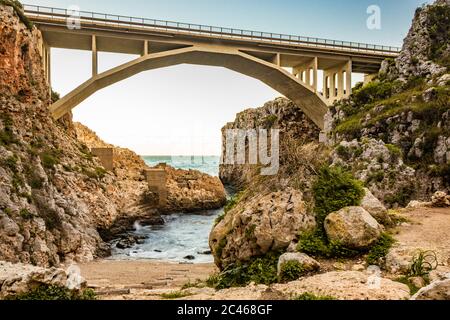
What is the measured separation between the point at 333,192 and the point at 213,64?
92.6 feet

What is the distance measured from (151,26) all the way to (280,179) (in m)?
25.0


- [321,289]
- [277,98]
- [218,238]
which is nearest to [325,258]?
[321,289]

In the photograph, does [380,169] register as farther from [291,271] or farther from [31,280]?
[31,280]

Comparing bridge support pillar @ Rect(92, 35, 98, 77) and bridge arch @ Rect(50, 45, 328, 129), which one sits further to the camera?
bridge arch @ Rect(50, 45, 328, 129)

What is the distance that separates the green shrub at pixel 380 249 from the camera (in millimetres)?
7691

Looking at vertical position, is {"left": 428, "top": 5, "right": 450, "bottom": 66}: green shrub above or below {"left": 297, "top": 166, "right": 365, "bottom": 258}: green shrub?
above

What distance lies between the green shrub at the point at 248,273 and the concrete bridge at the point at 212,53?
81.3 feet

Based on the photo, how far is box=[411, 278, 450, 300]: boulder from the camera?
14.9 feet

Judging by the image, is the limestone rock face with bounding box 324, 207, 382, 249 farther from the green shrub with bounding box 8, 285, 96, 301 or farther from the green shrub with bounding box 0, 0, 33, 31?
the green shrub with bounding box 0, 0, 33, 31

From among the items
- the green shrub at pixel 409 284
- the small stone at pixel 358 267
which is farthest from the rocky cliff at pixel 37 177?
the green shrub at pixel 409 284

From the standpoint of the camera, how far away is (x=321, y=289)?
6145 millimetres

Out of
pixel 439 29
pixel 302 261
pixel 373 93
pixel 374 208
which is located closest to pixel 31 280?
pixel 302 261

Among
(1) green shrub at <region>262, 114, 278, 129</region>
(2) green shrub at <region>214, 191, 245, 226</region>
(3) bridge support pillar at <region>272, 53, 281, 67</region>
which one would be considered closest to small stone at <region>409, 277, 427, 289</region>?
(2) green shrub at <region>214, 191, 245, 226</region>

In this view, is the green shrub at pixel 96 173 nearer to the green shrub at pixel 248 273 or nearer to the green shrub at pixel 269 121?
the green shrub at pixel 248 273
